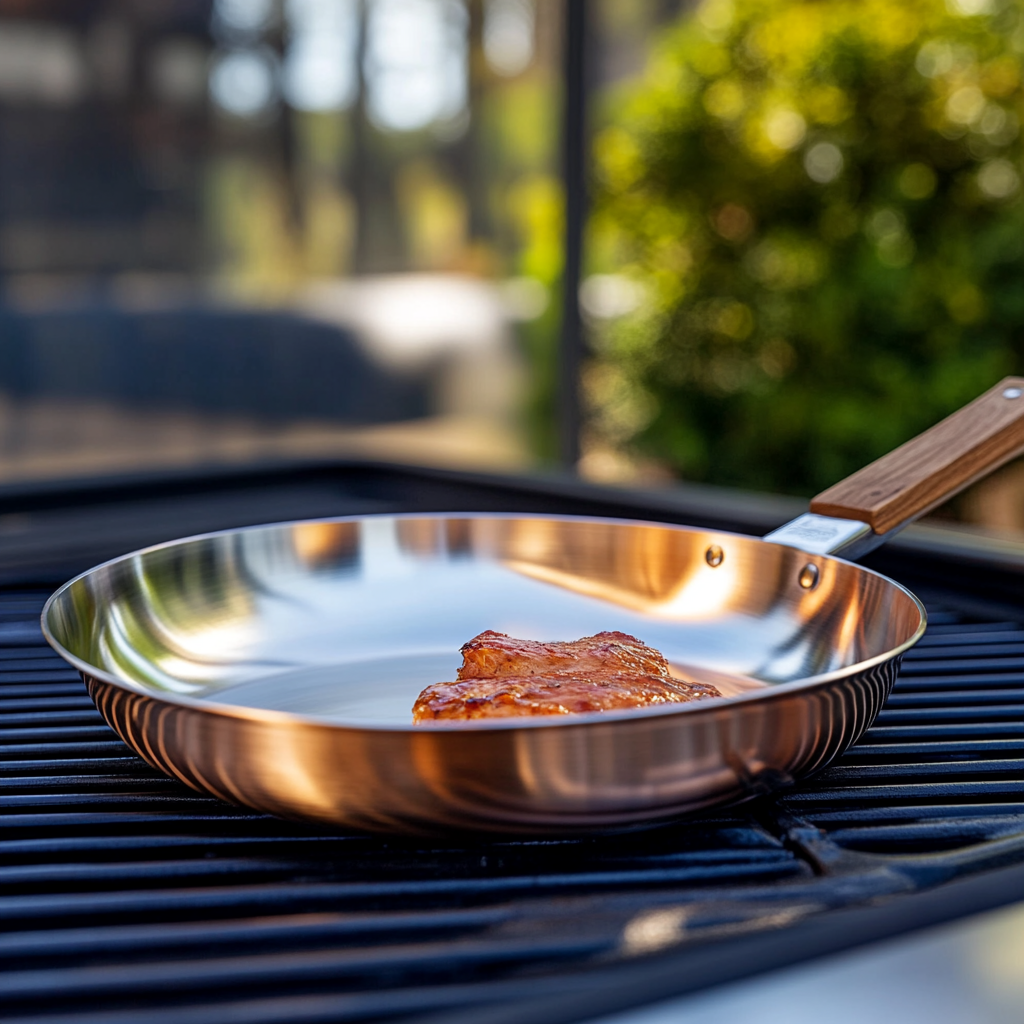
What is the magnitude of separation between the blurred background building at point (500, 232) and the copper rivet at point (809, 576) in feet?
9.79

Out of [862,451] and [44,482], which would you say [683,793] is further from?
[862,451]

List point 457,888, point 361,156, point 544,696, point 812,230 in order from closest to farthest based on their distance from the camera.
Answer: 1. point 457,888
2. point 544,696
3. point 361,156
4. point 812,230

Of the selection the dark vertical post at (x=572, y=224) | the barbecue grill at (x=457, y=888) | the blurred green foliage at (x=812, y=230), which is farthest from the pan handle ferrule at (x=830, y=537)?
the blurred green foliage at (x=812, y=230)

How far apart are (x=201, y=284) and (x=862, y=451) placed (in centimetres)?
238

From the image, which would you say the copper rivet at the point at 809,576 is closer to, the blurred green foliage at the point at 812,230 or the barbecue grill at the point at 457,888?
the barbecue grill at the point at 457,888

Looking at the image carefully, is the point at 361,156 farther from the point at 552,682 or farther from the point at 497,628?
the point at 552,682

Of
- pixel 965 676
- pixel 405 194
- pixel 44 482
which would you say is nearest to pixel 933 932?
pixel 965 676

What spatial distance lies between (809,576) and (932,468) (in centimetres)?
12

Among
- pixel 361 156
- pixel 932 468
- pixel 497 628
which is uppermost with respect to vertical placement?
pixel 361 156

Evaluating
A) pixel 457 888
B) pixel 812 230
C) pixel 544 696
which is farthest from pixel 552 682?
pixel 812 230

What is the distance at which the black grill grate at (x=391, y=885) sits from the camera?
0.43m

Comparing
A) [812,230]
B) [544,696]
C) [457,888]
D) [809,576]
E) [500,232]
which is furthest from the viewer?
[812,230]

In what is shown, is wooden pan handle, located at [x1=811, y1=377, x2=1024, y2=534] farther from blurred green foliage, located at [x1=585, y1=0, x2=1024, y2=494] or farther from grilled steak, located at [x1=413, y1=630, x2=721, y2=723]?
blurred green foliage, located at [x1=585, y1=0, x2=1024, y2=494]

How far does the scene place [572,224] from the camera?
414cm
